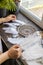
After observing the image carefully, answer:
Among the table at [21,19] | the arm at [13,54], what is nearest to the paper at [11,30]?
the table at [21,19]

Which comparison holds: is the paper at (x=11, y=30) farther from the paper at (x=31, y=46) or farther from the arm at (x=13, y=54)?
the arm at (x=13, y=54)

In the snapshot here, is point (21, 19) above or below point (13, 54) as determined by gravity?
above

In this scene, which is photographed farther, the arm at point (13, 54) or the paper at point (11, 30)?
the paper at point (11, 30)

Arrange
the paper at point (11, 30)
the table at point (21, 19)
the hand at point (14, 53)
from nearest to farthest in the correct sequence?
the hand at point (14, 53), the table at point (21, 19), the paper at point (11, 30)

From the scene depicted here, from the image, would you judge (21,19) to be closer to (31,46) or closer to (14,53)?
(31,46)

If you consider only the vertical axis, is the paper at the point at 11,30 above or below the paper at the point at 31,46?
above

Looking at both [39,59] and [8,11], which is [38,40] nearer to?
[39,59]

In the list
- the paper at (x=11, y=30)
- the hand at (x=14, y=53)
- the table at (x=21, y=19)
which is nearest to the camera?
the hand at (x=14, y=53)

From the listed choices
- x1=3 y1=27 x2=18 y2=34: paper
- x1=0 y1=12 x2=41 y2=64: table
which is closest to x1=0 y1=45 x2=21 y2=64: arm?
x1=0 y1=12 x2=41 y2=64: table

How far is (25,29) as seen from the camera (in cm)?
150

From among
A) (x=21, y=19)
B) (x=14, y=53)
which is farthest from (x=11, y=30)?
(x=14, y=53)

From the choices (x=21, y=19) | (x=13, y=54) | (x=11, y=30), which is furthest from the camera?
(x=21, y=19)

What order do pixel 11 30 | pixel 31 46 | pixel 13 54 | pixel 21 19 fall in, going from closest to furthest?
pixel 13 54 < pixel 31 46 < pixel 11 30 < pixel 21 19

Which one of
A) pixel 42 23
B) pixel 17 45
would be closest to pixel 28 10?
pixel 42 23
